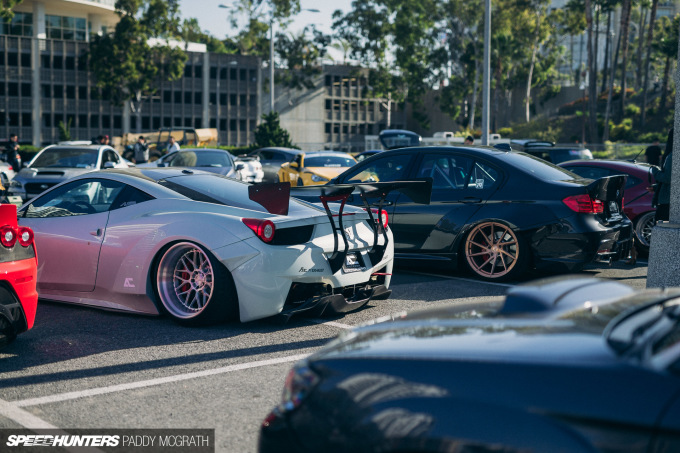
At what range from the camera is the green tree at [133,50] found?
223ft

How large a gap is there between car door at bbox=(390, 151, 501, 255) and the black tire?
3.46 m

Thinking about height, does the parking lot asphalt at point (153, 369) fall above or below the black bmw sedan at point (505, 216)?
below

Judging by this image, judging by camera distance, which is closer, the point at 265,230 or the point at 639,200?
the point at 265,230

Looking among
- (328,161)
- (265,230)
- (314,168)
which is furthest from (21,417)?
(328,161)

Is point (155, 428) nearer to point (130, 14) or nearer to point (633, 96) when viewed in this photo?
point (130, 14)

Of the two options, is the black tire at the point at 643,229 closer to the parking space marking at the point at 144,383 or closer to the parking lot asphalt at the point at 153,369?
the parking lot asphalt at the point at 153,369

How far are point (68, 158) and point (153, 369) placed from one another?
14.5 meters

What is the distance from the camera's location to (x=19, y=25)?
6956cm

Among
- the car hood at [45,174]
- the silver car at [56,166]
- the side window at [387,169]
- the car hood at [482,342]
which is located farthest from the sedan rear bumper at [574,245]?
the car hood at [45,174]

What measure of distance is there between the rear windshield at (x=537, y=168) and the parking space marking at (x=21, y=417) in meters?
6.15

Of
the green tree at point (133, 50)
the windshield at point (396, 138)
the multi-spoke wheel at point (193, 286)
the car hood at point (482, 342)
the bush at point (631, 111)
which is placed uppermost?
the green tree at point (133, 50)

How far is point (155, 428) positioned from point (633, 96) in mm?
75104

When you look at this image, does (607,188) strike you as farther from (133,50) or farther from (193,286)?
(133,50)

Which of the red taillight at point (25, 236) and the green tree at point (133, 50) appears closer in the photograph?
the red taillight at point (25, 236)
